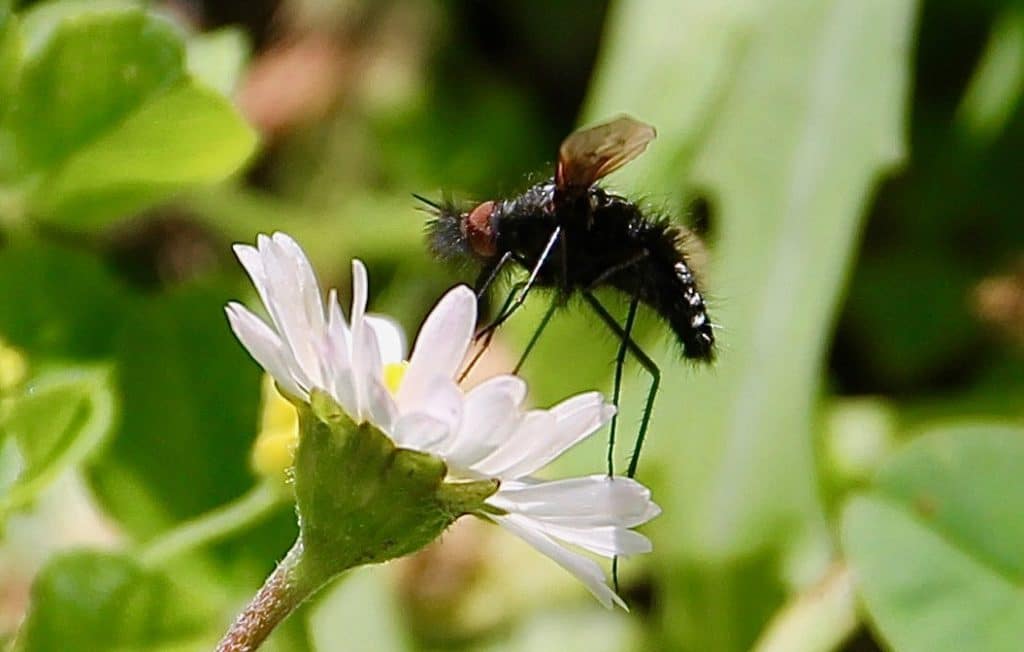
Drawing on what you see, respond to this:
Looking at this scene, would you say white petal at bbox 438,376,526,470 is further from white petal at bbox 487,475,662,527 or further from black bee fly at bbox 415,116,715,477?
black bee fly at bbox 415,116,715,477

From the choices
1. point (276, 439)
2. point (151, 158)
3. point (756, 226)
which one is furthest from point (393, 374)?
point (756, 226)

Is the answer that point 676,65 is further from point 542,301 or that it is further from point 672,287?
point 672,287

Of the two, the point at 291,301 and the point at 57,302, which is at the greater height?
the point at 291,301

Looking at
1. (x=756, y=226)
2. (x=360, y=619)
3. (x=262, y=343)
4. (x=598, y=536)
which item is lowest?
(x=360, y=619)

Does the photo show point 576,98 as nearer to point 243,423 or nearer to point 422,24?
point 422,24

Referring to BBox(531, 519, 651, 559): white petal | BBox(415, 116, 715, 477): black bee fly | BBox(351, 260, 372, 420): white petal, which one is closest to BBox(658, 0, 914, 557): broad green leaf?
BBox(415, 116, 715, 477): black bee fly

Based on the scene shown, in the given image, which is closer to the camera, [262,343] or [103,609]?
[262,343]

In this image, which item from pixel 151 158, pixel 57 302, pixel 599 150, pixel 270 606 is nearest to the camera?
pixel 270 606

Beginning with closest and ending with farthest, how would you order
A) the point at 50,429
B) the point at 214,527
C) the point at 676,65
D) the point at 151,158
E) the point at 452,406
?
the point at 452,406, the point at 50,429, the point at 214,527, the point at 151,158, the point at 676,65
